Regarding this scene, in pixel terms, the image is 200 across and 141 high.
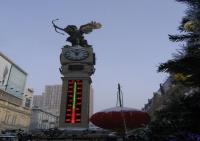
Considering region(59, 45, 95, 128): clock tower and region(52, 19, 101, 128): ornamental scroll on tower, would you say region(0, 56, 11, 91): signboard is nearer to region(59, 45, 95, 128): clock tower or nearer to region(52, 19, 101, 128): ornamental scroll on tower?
region(52, 19, 101, 128): ornamental scroll on tower

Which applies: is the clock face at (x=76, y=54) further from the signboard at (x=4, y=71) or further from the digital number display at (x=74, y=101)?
the signboard at (x=4, y=71)

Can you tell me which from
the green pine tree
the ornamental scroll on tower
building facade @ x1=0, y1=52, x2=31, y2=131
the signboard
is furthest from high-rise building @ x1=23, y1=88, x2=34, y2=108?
the green pine tree

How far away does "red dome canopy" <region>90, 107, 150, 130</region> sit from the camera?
33.2 metres

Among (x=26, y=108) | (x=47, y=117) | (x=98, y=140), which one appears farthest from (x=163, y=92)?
(x=47, y=117)

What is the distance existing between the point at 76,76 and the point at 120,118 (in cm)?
1764

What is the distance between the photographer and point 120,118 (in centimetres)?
3328

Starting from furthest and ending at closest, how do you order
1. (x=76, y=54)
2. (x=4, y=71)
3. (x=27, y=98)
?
(x=27, y=98)
(x=4, y=71)
(x=76, y=54)

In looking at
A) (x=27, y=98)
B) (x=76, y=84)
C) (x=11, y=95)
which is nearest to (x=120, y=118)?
(x=76, y=84)

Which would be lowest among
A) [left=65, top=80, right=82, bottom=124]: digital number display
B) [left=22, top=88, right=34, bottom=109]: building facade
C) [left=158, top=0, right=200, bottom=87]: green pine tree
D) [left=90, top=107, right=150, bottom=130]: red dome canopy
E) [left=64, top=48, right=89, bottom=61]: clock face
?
[left=158, top=0, right=200, bottom=87]: green pine tree

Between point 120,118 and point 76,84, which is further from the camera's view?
point 76,84

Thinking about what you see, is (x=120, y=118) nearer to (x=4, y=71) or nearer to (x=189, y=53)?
(x=189, y=53)

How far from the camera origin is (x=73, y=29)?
53062mm

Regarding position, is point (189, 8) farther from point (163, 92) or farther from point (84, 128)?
point (163, 92)

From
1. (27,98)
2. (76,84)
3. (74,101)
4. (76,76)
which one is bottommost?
(74,101)
